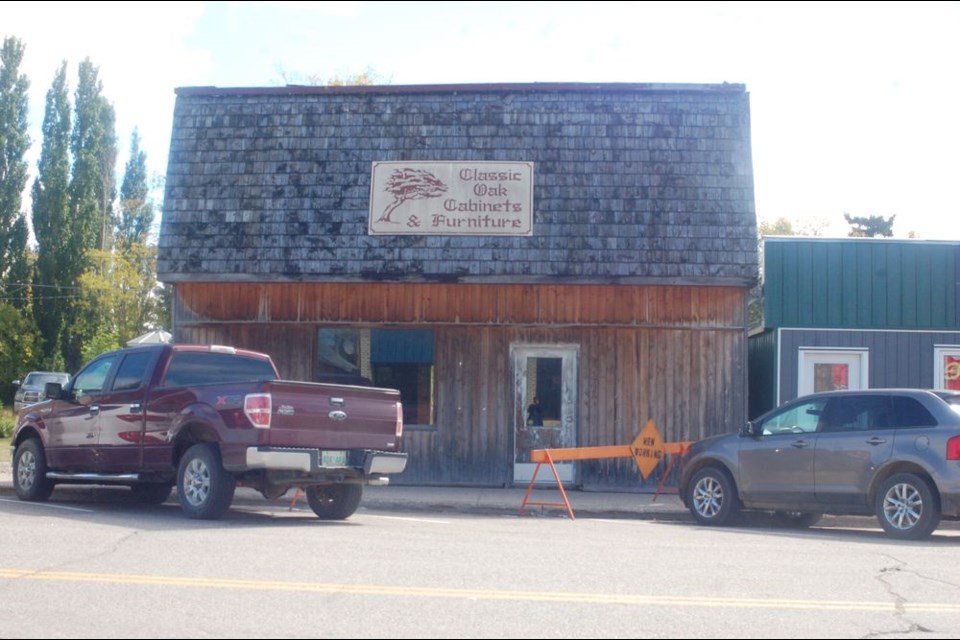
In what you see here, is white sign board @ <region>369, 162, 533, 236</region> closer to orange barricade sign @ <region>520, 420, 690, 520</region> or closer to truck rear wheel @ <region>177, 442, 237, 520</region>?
orange barricade sign @ <region>520, 420, 690, 520</region>

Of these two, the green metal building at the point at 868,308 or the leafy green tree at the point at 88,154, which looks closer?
the green metal building at the point at 868,308

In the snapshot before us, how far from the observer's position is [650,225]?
17469 millimetres

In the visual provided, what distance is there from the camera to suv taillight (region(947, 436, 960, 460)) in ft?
39.7

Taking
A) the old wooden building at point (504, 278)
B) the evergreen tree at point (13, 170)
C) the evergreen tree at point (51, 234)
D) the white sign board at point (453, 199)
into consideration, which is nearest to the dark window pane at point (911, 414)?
the old wooden building at point (504, 278)

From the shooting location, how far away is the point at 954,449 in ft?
39.7

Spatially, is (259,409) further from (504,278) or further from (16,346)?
(16,346)

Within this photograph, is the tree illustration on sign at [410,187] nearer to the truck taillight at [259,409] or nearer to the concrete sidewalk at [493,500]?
the concrete sidewalk at [493,500]

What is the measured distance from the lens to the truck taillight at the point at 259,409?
11633mm

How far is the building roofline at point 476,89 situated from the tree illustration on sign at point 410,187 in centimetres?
158

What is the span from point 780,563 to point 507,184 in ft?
30.2

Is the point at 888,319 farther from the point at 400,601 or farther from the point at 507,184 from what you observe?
the point at 400,601

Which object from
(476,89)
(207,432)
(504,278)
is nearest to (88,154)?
(476,89)

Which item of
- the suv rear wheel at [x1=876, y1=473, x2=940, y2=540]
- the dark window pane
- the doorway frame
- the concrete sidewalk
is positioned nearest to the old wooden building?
the doorway frame

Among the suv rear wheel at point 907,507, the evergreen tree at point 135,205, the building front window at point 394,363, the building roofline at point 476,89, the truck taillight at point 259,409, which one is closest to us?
the truck taillight at point 259,409
